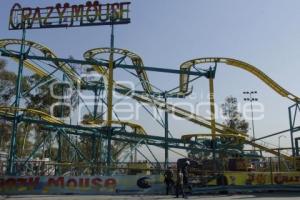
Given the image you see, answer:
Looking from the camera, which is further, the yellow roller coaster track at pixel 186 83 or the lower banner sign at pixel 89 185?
the yellow roller coaster track at pixel 186 83

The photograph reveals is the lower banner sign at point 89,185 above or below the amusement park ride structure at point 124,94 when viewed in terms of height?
below

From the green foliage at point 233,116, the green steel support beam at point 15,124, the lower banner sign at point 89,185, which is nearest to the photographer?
the lower banner sign at point 89,185

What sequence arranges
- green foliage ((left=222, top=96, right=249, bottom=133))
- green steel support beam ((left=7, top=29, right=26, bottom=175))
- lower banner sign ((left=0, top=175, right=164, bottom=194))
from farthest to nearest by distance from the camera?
1. green foliage ((left=222, top=96, right=249, bottom=133))
2. green steel support beam ((left=7, top=29, right=26, bottom=175))
3. lower banner sign ((left=0, top=175, right=164, bottom=194))

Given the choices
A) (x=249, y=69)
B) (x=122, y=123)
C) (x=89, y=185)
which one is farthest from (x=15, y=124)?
(x=249, y=69)

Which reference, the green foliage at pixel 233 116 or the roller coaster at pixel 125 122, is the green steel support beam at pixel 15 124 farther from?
the green foliage at pixel 233 116

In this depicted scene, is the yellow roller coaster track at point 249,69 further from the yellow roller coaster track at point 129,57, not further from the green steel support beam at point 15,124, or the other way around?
the green steel support beam at point 15,124

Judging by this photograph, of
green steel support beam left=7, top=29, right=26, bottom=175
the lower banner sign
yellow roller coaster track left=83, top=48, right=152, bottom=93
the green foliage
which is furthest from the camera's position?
the green foliage

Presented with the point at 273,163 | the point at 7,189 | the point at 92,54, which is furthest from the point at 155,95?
the point at 7,189

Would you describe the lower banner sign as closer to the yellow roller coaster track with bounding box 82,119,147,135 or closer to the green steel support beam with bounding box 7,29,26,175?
the green steel support beam with bounding box 7,29,26,175

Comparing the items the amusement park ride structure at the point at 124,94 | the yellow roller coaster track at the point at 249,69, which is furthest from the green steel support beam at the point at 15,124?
the yellow roller coaster track at the point at 249,69

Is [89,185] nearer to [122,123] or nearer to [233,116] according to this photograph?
[122,123]

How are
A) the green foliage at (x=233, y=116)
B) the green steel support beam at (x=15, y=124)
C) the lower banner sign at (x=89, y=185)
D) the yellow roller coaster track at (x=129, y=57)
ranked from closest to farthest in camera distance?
the lower banner sign at (x=89, y=185)
the green steel support beam at (x=15, y=124)
the yellow roller coaster track at (x=129, y=57)
the green foliage at (x=233, y=116)

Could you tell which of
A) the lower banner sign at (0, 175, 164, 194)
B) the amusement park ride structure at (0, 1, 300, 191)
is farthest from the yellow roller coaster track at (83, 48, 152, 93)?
the lower banner sign at (0, 175, 164, 194)

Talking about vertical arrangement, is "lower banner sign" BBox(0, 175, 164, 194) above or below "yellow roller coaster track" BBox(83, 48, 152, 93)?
below
